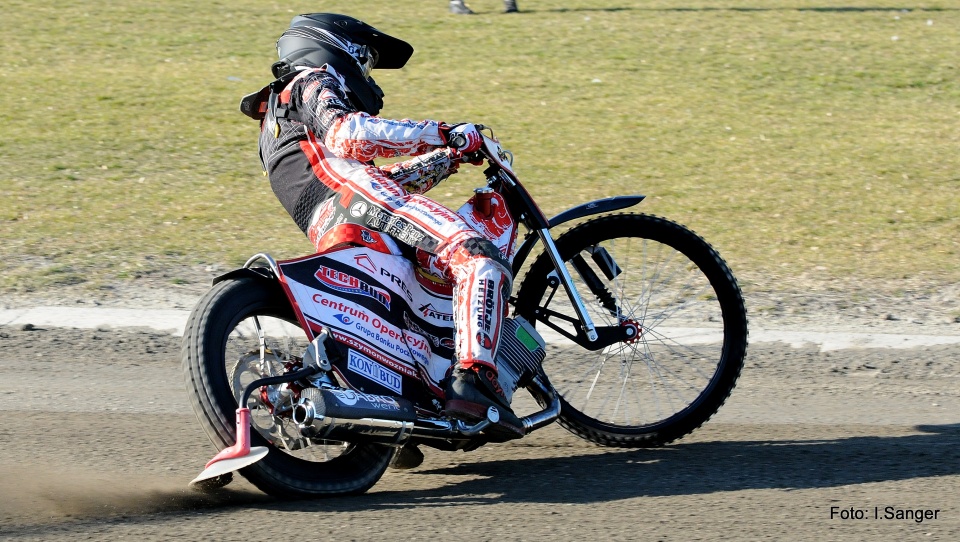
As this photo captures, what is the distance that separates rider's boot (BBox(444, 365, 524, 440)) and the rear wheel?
1.12 ft

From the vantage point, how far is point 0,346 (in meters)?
6.18

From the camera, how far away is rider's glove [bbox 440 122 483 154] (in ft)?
14.8

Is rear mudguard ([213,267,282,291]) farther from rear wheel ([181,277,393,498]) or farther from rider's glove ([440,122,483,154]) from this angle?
rider's glove ([440,122,483,154])

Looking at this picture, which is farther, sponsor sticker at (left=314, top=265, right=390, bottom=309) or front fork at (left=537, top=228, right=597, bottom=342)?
front fork at (left=537, top=228, right=597, bottom=342)

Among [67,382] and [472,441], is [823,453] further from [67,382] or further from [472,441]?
[67,382]

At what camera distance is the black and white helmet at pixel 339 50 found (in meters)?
4.91

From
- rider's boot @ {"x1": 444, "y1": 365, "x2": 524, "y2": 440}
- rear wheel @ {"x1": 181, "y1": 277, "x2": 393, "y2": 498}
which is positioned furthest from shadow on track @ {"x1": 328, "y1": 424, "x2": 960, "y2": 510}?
rider's boot @ {"x1": 444, "y1": 365, "x2": 524, "y2": 440}

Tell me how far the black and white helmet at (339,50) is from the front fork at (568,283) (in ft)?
2.97

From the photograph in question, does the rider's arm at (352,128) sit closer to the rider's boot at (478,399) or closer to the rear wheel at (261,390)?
the rear wheel at (261,390)

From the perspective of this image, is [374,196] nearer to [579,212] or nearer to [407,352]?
[407,352]

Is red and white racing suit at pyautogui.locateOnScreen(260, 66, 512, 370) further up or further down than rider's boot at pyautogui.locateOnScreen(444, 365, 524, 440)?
further up

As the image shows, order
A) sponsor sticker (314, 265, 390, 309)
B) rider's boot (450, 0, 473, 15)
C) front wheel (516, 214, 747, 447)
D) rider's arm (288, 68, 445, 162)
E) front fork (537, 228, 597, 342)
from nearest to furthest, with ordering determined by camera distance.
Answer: sponsor sticker (314, 265, 390, 309) < rider's arm (288, 68, 445, 162) < front fork (537, 228, 597, 342) < front wheel (516, 214, 747, 447) < rider's boot (450, 0, 473, 15)

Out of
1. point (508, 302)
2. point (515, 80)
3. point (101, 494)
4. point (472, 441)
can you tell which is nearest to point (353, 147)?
point (508, 302)

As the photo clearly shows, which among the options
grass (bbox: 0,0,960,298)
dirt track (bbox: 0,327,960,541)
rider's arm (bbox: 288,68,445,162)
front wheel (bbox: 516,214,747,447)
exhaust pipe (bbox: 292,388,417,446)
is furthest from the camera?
grass (bbox: 0,0,960,298)
